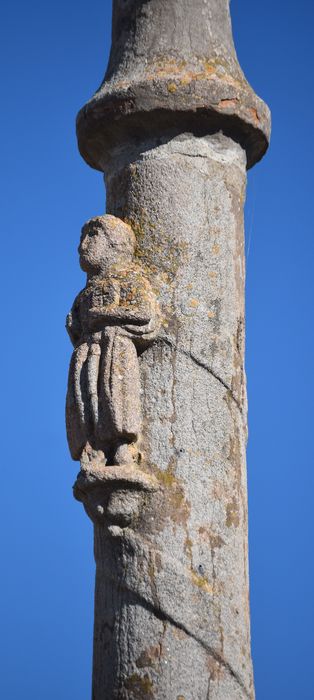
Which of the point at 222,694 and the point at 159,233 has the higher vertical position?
the point at 159,233

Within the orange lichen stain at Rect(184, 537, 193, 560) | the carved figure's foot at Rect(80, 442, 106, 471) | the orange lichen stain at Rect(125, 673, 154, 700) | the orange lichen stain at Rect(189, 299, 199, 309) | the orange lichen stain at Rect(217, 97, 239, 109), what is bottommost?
the orange lichen stain at Rect(125, 673, 154, 700)

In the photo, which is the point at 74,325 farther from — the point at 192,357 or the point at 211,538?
the point at 211,538

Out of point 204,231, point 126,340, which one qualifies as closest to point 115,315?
point 126,340

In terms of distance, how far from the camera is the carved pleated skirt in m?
5.67

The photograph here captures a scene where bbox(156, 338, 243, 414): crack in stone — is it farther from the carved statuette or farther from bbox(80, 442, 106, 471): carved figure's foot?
bbox(80, 442, 106, 471): carved figure's foot

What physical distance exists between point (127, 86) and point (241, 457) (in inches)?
70.4

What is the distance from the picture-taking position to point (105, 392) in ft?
18.6

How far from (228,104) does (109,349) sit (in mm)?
1302

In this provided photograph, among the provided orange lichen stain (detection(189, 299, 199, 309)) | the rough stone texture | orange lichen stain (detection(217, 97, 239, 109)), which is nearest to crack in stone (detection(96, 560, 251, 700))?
orange lichen stain (detection(189, 299, 199, 309))

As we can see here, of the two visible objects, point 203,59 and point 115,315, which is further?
point 203,59

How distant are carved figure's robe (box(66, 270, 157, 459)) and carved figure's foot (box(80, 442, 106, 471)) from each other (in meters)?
0.03

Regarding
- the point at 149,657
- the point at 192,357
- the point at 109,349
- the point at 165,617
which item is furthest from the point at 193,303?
the point at 149,657

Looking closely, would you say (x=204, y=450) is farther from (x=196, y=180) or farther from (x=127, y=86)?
(x=127, y=86)

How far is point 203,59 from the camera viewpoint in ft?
20.3
